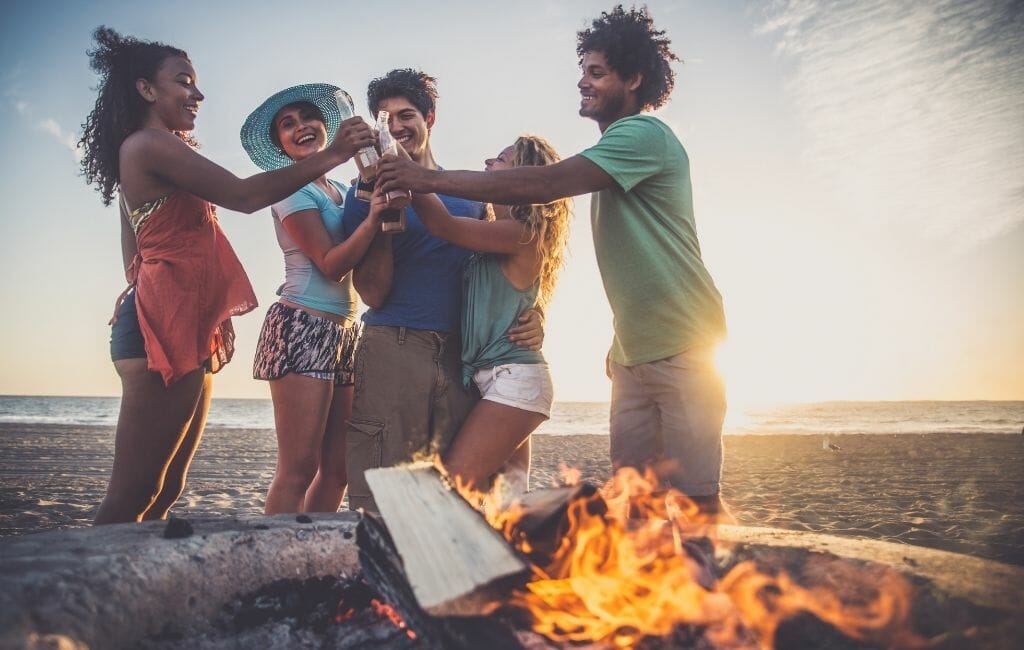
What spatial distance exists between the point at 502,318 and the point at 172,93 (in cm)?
171

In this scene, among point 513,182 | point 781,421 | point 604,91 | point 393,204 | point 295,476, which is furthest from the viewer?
point 781,421

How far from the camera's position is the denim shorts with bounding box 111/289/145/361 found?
2.17 metres

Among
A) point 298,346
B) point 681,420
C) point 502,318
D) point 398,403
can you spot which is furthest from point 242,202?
point 681,420

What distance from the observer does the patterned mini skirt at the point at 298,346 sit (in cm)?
269

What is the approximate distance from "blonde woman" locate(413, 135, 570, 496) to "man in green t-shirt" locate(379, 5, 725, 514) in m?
0.24

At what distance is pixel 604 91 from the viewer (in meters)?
2.76

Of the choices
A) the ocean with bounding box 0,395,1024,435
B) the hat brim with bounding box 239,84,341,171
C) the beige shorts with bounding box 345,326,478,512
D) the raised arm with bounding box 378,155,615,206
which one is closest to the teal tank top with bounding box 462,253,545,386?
the beige shorts with bounding box 345,326,478,512

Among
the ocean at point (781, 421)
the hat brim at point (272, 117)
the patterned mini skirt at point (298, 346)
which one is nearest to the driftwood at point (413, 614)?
the patterned mini skirt at point (298, 346)

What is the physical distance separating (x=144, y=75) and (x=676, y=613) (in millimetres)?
2856

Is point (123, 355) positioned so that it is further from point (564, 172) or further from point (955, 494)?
point (955, 494)

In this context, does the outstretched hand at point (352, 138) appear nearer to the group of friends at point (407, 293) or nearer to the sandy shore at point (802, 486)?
the group of friends at point (407, 293)

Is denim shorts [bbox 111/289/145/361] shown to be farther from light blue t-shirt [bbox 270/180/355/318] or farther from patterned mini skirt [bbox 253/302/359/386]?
light blue t-shirt [bbox 270/180/355/318]

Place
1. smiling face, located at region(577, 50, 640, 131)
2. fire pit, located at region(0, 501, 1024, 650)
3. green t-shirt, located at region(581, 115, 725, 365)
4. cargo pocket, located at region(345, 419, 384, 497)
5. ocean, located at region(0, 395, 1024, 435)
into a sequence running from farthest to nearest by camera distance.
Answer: ocean, located at region(0, 395, 1024, 435), smiling face, located at region(577, 50, 640, 131), cargo pocket, located at region(345, 419, 384, 497), green t-shirt, located at region(581, 115, 725, 365), fire pit, located at region(0, 501, 1024, 650)

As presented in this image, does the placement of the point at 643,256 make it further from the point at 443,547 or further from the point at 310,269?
the point at 310,269
